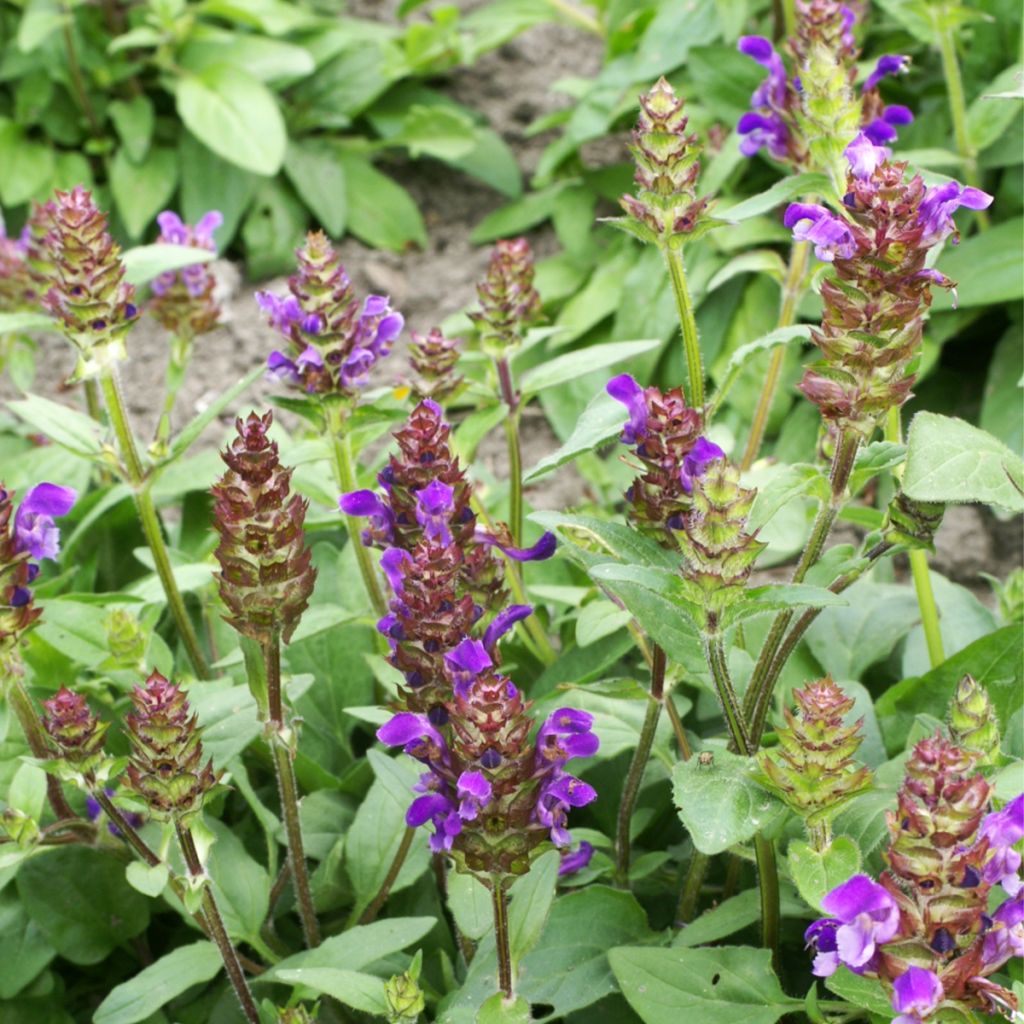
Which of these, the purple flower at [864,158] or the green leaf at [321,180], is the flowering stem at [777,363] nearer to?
the purple flower at [864,158]

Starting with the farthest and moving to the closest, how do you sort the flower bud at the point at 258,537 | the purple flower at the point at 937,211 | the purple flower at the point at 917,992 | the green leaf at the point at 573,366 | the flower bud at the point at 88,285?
the green leaf at the point at 573,366
the flower bud at the point at 88,285
the flower bud at the point at 258,537
the purple flower at the point at 937,211
the purple flower at the point at 917,992

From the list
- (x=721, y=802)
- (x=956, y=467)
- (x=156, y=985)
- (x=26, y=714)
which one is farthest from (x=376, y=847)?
(x=956, y=467)

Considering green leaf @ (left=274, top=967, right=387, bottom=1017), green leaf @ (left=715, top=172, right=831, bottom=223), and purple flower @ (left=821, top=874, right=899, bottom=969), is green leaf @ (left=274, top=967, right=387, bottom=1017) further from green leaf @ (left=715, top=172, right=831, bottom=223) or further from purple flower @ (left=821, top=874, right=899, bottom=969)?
green leaf @ (left=715, top=172, right=831, bottom=223)

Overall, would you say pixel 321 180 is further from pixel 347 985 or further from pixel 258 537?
pixel 347 985

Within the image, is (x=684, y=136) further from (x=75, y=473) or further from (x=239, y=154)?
(x=239, y=154)

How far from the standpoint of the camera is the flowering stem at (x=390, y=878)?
8.07ft

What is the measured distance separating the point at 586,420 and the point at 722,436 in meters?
0.81

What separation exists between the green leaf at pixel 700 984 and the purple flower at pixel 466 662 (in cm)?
60

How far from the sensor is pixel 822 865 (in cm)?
191

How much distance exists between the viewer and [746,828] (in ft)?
6.04

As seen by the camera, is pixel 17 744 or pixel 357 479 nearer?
pixel 17 744

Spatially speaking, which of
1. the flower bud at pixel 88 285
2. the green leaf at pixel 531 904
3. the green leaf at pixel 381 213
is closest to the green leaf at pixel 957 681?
the green leaf at pixel 531 904

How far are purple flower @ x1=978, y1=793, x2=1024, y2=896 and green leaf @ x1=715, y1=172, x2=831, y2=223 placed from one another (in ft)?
3.32

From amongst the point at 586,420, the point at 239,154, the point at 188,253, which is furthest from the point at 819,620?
the point at 239,154
